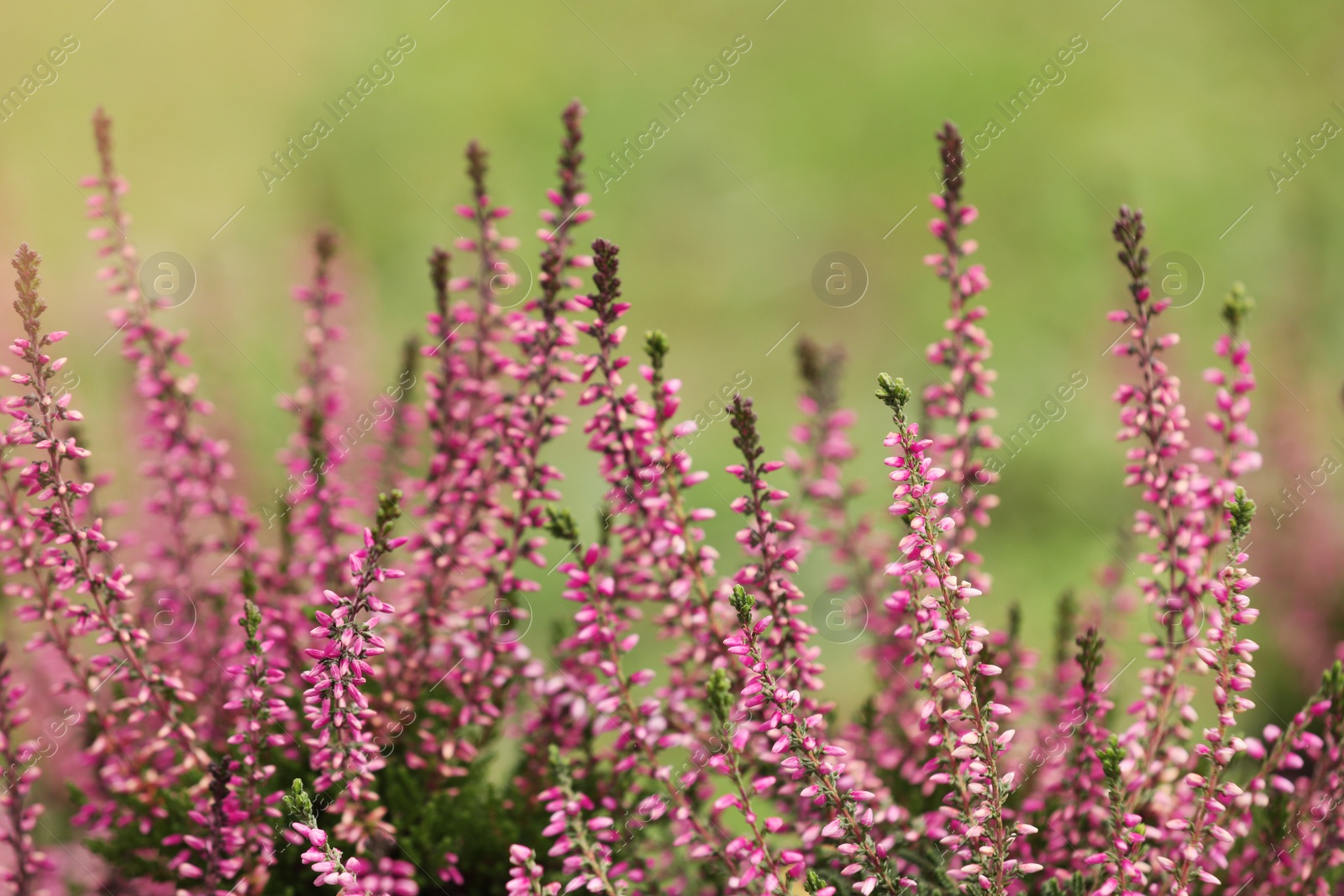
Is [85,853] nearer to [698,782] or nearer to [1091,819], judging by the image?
[698,782]

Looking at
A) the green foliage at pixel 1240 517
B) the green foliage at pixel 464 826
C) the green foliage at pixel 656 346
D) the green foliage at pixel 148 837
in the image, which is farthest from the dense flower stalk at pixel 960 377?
the green foliage at pixel 148 837

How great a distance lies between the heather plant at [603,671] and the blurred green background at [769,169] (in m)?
3.13

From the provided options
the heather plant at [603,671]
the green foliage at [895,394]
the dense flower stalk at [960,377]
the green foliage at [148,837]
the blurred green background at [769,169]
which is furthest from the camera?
the blurred green background at [769,169]

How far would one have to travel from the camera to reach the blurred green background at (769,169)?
21.2 ft

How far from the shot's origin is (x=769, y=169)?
8422 mm

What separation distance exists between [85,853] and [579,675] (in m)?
1.49

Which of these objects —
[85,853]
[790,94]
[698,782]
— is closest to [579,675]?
[698,782]

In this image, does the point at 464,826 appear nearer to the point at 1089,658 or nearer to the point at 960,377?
the point at 1089,658

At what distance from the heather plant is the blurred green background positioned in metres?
3.13

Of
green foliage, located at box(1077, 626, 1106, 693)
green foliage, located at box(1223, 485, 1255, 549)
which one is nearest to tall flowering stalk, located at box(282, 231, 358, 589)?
green foliage, located at box(1077, 626, 1106, 693)

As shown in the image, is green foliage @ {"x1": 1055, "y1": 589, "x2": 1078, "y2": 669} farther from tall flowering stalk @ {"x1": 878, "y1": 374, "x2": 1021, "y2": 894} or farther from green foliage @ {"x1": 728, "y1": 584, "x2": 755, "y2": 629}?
green foliage @ {"x1": 728, "y1": 584, "x2": 755, "y2": 629}

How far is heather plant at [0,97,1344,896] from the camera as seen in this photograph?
5.76ft

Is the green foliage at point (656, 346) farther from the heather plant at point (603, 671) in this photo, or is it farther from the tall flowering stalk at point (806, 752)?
the tall flowering stalk at point (806, 752)

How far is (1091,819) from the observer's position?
6.91 feet
